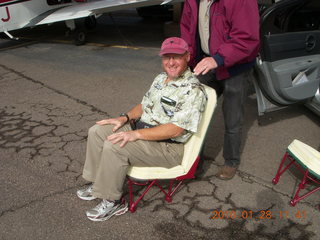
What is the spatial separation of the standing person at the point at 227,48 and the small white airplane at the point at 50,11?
16.2 ft

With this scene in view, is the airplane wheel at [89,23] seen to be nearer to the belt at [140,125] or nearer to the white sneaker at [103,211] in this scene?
the belt at [140,125]

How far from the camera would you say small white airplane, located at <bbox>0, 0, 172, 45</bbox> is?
7855mm

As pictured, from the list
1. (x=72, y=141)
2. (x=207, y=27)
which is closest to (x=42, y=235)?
(x=72, y=141)

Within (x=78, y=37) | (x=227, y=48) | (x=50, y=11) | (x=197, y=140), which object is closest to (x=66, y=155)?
(x=197, y=140)

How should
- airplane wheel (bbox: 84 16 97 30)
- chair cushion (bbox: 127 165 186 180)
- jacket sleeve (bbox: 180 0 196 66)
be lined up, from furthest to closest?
1. airplane wheel (bbox: 84 16 97 30)
2. jacket sleeve (bbox: 180 0 196 66)
3. chair cushion (bbox: 127 165 186 180)

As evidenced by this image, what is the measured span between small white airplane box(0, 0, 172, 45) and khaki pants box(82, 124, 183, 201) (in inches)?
218

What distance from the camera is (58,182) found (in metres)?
3.05

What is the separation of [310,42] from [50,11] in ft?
24.0

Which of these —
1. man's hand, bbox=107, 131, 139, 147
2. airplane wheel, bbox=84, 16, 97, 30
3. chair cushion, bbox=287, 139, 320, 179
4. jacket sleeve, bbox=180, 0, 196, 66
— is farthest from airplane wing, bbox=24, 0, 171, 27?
man's hand, bbox=107, 131, 139, 147

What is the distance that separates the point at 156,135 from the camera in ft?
7.70

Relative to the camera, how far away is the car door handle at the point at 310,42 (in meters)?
3.70

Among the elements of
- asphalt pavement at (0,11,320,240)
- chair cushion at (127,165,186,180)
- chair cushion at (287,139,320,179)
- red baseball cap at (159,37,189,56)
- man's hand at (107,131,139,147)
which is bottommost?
asphalt pavement at (0,11,320,240)

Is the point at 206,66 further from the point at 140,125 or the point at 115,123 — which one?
the point at 115,123

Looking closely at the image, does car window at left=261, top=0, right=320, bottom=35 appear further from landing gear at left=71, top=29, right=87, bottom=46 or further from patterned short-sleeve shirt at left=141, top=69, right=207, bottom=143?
landing gear at left=71, top=29, right=87, bottom=46
